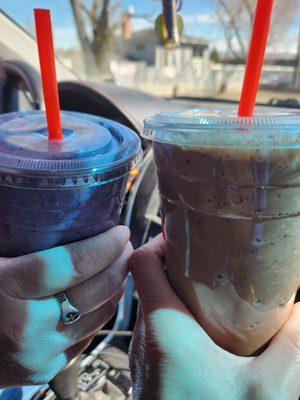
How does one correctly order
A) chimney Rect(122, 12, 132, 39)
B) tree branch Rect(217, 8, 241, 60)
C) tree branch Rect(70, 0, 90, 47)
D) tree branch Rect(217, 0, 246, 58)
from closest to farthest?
tree branch Rect(217, 0, 246, 58) < tree branch Rect(217, 8, 241, 60) < tree branch Rect(70, 0, 90, 47) < chimney Rect(122, 12, 132, 39)

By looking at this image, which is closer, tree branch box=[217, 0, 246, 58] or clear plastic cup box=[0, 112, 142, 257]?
clear plastic cup box=[0, 112, 142, 257]

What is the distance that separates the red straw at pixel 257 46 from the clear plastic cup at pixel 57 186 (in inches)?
11.9

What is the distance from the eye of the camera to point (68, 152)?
35.4 inches

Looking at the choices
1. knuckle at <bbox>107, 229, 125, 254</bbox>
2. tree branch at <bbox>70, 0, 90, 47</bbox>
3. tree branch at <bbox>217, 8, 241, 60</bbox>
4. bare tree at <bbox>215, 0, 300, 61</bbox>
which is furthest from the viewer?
tree branch at <bbox>70, 0, 90, 47</bbox>

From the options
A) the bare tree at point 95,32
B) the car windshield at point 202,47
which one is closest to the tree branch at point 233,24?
the car windshield at point 202,47

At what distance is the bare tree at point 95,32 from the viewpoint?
3764mm

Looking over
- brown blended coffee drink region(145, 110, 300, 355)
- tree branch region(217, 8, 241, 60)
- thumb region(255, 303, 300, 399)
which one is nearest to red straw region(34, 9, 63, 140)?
brown blended coffee drink region(145, 110, 300, 355)

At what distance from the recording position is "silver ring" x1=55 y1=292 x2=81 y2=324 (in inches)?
35.8

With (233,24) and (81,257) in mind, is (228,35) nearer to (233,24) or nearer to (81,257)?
(233,24)

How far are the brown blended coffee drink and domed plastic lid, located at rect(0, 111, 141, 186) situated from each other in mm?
125

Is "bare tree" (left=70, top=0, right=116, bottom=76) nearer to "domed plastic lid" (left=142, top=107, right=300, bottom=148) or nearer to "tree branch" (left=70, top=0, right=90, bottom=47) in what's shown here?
"tree branch" (left=70, top=0, right=90, bottom=47)

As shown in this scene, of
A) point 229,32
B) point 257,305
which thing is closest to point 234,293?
point 257,305

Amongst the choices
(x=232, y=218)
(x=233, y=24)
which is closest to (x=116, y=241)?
(x=232, y=218)

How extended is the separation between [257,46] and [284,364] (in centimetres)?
54
